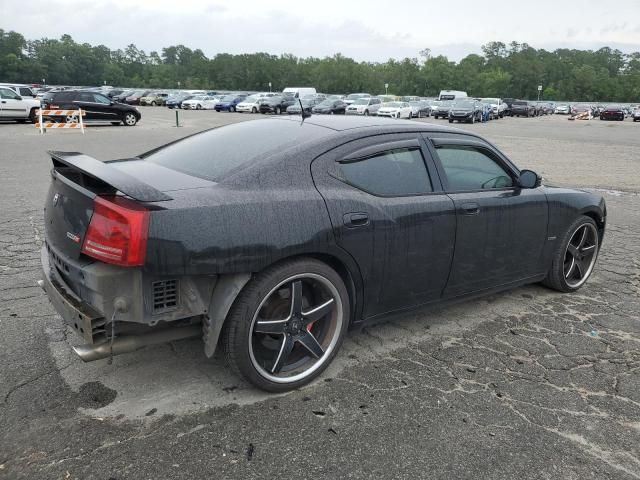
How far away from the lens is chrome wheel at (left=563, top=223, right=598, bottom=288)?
15.6ft

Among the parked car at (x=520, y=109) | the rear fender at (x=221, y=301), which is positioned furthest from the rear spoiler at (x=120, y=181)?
the parked car at (x=520, y=109)

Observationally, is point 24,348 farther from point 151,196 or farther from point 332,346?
point 332,346

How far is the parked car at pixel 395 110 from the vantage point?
3781 centimetres

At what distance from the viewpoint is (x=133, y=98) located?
53.7m

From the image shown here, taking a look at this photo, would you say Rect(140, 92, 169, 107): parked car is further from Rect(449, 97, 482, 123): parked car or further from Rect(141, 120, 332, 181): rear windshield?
Rect(141, 120, 332, 181): rear windshield

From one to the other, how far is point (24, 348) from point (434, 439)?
264 centimetres

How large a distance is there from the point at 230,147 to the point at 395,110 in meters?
36.2

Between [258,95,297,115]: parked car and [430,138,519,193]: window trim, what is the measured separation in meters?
40.0

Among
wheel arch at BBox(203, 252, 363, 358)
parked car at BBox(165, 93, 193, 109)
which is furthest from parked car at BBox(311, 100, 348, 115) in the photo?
wheel arch at BBox(203, 252, 363, 358)

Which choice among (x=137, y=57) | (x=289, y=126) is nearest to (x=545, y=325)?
(x=289, y=126)

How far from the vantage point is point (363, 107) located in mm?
41000

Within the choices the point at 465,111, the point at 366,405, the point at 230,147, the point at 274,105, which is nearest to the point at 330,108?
the point at 274,105

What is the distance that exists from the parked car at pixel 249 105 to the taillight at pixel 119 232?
1680 inches

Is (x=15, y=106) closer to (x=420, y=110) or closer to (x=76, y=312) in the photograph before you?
(x=76, y=312)
